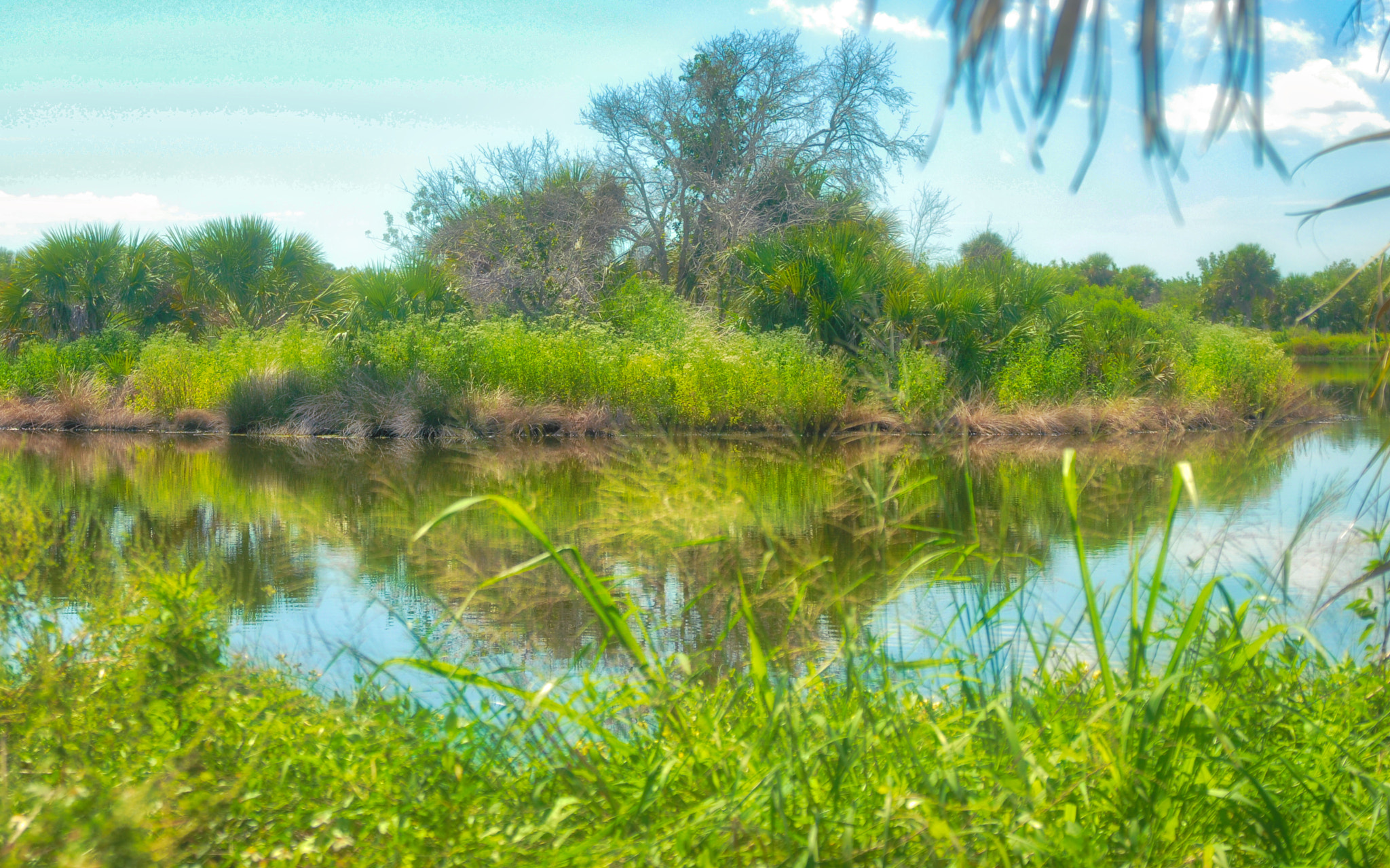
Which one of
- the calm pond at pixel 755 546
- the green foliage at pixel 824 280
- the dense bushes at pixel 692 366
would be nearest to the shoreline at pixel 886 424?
the dense bushes at pixel 692 366

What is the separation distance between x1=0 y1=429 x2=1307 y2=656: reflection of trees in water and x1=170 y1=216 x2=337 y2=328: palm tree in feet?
40.9

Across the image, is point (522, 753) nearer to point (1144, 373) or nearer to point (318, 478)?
point (318, 478)

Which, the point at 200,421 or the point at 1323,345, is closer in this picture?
the point at 200,421

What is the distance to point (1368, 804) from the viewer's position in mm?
1951

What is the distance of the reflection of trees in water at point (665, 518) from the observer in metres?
2.37

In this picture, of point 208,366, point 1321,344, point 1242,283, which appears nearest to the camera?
point 208,366

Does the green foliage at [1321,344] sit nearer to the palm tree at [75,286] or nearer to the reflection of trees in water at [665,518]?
→ the reflection of trees in water at [665,518]

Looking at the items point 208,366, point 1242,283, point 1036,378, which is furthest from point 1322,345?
point 208,366

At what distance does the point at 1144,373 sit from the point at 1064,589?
13.0 metres

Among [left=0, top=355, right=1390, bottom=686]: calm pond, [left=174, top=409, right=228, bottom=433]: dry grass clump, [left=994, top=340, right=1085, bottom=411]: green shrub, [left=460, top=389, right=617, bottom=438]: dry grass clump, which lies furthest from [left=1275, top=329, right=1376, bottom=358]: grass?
[left=0, top=355, right=1390, bottom=686]: calm pond

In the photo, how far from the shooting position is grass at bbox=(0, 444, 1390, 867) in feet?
5.52

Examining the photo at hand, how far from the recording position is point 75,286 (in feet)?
73.0

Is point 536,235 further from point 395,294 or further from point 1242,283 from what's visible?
point 1242,283

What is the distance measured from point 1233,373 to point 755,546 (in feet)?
44.1
